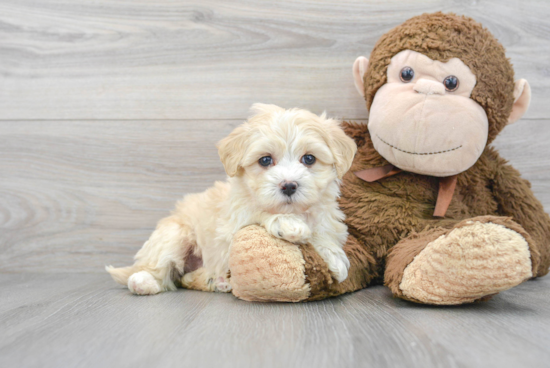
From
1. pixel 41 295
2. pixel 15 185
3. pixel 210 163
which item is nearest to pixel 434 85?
pixel 210 163

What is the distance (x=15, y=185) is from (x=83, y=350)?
1285mm

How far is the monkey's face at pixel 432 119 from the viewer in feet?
4.34

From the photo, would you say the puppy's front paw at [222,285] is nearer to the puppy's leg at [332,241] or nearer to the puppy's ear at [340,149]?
the puppy's leg at [332,241]

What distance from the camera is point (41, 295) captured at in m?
1.44

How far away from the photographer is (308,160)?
125 centimetres

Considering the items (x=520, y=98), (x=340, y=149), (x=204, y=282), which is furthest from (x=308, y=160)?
(x=520, y=98)

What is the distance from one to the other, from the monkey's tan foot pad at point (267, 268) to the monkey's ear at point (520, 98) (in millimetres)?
921

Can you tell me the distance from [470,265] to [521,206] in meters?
0.65

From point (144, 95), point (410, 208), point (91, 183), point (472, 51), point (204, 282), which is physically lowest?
point (204, 282)

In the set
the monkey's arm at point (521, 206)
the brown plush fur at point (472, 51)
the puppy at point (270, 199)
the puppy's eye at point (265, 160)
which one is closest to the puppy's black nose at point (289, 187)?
the puppy at point (270, 199)

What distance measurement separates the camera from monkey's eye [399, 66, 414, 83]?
1.40m

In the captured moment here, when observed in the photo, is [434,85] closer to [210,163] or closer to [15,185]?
[210,163]

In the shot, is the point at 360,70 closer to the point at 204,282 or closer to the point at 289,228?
the point at 289,228

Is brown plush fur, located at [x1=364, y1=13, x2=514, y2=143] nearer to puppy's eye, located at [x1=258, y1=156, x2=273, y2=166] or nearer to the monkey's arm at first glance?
the monkey's arm
